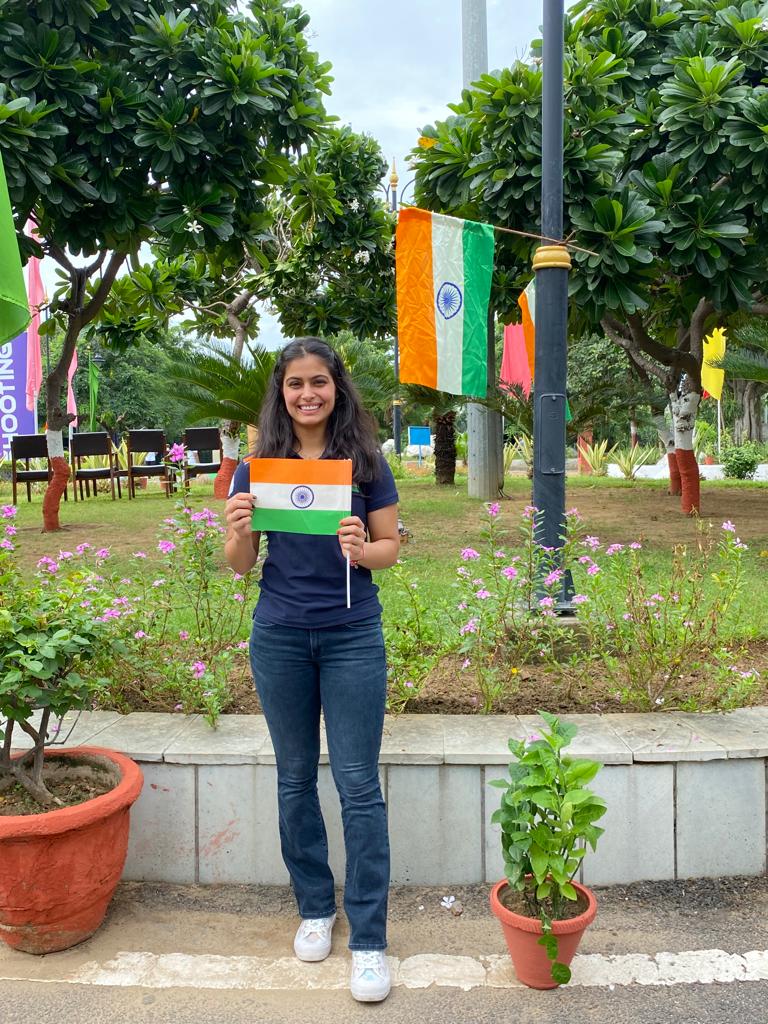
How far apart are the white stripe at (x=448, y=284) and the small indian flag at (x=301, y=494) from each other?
3391mm

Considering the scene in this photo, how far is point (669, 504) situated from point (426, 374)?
7.56 m

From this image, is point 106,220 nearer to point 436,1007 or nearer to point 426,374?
point 426,374

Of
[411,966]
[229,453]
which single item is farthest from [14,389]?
[411,966]

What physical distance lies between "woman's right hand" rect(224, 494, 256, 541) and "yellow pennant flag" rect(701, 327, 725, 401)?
14076 millimetres

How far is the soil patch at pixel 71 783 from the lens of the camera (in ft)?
8.55

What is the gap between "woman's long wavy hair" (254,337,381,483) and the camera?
94.3 inches

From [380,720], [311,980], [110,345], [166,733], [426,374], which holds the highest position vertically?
[110,345]

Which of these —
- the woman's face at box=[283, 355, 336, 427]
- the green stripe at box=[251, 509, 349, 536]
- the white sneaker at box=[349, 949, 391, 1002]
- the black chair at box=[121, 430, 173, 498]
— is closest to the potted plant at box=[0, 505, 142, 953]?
the green stripe at box=[251, 509, 349, 536]

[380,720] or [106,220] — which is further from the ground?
[106,220]

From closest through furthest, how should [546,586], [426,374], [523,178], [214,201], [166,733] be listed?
1. [166,733]
2. [546,586]
3. [426,374]
4. [523,178]
5. [214,201]

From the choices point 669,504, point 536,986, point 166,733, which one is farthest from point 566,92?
point 669,504

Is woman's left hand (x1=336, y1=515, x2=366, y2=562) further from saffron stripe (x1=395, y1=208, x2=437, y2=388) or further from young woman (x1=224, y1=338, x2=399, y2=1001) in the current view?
saffron stripe (x1=395, y1=208, x2=437, y2=388)

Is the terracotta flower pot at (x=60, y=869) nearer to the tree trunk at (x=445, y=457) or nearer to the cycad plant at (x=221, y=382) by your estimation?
the cycad plant at (x=221, y=382)

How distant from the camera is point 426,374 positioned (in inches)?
223
